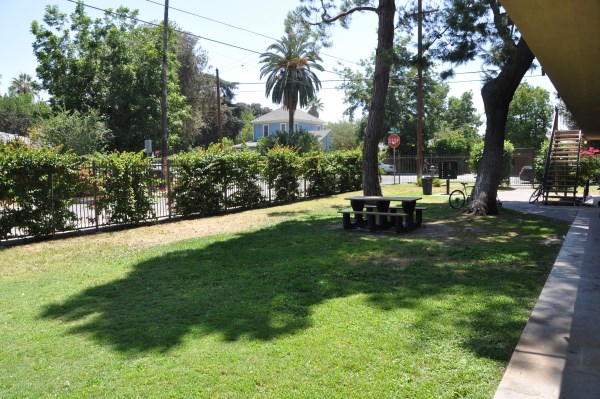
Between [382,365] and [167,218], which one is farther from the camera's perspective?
[167,218]

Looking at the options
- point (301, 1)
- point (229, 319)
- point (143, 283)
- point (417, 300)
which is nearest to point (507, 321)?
point (417, 300)

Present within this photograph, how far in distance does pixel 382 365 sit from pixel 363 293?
2.19 meters

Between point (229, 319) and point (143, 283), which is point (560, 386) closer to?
point (229, 319)

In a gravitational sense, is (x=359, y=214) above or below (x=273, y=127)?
below

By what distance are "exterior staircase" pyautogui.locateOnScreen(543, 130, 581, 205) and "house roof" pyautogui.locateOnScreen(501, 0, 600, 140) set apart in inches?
454

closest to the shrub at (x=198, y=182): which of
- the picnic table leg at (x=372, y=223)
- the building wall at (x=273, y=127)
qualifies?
the picnic table leg at (x=372, y=223)

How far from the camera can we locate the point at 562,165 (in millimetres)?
17234

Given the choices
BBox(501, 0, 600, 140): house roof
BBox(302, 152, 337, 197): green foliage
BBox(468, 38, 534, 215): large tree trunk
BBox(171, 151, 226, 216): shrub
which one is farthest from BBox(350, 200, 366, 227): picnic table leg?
BBox(302, 152, 337, 197): green foliage

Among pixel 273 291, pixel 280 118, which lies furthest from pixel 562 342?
pixel 280 118

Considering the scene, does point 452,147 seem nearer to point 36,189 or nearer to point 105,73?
point 105,73

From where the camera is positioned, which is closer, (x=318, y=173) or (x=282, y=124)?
(x=318, y=173)

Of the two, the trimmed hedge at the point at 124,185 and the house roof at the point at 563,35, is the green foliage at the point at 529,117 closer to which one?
the trimmed hedge at the point at 124,185

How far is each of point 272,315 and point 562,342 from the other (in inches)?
109

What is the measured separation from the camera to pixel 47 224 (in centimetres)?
1097
